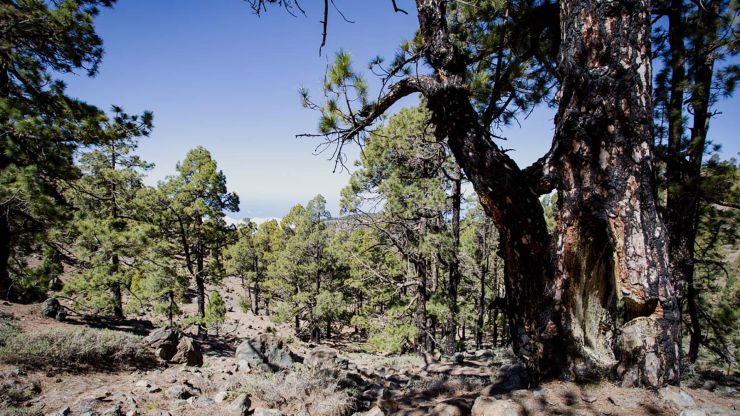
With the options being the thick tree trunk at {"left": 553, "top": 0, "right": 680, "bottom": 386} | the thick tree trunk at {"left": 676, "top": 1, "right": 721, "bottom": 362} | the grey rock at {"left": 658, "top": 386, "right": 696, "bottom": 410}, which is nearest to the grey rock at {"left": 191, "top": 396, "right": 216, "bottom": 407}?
the thick tree trunk at {"left": 553, "top": 0, "right": 680, "bottom": 386}

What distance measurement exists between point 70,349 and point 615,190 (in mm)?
8781

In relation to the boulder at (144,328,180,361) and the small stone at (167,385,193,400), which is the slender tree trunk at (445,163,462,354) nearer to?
the small stone at (167,385,193,400)

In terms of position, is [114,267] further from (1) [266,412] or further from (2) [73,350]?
(1) [266,412]

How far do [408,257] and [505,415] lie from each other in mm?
7672

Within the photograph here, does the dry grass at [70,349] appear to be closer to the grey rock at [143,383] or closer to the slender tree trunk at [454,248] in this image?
the grey rock at [143,383]

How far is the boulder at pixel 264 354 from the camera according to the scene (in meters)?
7.55

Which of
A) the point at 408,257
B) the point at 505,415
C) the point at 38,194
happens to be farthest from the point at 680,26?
the point at 38,194

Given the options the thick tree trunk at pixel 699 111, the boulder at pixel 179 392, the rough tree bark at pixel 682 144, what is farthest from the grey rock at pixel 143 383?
the thick tree trunk at pixel 699 111

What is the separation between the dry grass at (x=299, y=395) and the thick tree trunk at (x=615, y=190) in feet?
11.3

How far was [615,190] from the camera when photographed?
2.47 m

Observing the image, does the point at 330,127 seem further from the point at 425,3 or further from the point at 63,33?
the point at 63,33

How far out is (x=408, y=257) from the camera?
10.2m

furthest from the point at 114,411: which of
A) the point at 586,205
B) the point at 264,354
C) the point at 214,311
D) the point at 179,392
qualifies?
the point at 214,311

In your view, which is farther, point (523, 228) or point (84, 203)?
point (84, 203)
